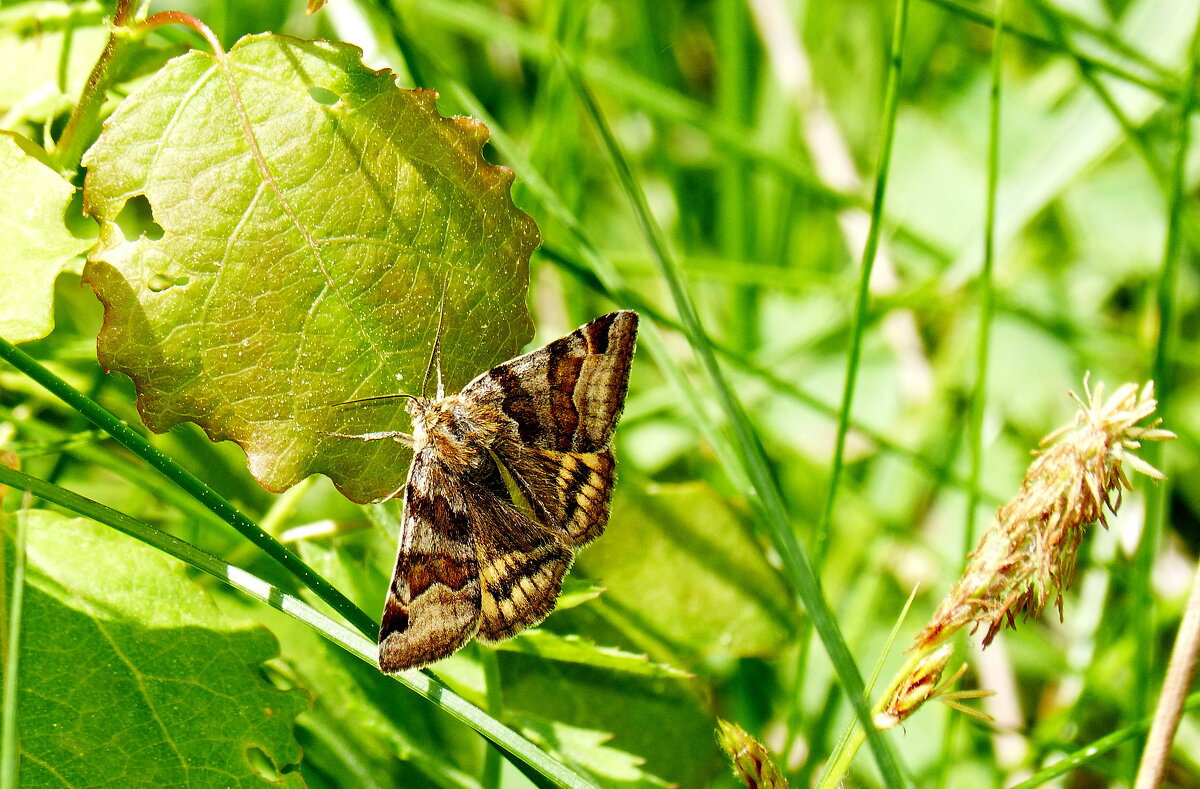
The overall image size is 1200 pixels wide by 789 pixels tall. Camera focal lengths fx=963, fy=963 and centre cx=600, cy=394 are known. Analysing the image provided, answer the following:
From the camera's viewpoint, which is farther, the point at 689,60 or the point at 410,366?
the point at 689,60

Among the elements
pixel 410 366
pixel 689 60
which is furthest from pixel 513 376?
pixel 689 60

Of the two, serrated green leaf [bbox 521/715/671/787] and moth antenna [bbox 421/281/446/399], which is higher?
moth antenna [bbox 421/281/446/399]

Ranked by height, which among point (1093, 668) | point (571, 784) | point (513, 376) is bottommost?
point (571, 784)

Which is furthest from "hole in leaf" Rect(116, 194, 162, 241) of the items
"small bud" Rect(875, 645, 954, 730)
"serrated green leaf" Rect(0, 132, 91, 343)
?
"small bud" Rect(875, 645, 954, 730)

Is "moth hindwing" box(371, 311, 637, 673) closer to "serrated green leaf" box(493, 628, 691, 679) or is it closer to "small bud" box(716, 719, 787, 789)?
"serrated green leaf" box(493, 628, 691, 679)

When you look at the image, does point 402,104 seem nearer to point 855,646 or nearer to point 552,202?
point 552,202

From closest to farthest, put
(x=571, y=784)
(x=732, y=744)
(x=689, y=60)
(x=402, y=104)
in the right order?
(x=732, y=744)
(x=571, y=784)
(x=402, y=104)
(x=689, y=60)

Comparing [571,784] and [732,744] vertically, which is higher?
[732,744]

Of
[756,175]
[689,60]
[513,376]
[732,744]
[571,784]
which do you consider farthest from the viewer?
[689,60]
